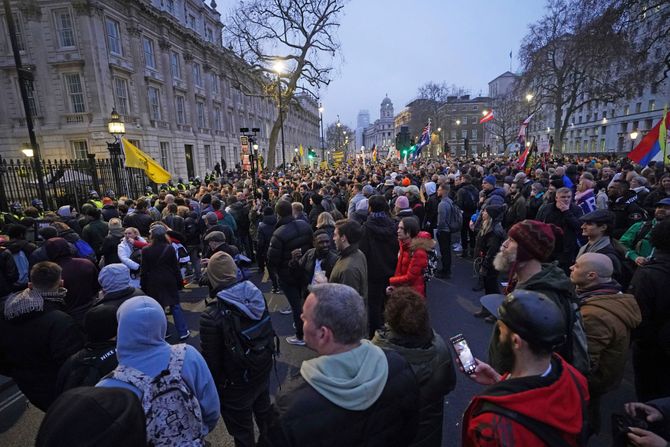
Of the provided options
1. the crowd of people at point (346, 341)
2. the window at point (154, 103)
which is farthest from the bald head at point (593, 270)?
the window at point (154, 103)

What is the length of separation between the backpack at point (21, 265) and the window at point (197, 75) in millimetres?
34033

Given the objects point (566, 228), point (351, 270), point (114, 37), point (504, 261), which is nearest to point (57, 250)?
point (351, 270)

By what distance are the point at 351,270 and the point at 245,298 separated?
4.42 feet

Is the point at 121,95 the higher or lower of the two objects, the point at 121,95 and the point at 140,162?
the higher

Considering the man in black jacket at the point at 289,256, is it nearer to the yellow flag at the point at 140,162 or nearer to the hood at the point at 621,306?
the hood at the point at 621,306

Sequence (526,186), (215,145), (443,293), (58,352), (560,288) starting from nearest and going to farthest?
1. (560,288)
2. (58,352)
3. (443,293)
4. (526,186)
5. (215,145)

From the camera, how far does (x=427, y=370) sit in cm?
215

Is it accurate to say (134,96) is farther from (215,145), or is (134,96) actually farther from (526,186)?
(526,186)

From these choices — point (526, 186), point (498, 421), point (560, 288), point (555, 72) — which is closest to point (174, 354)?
point (498, 421)

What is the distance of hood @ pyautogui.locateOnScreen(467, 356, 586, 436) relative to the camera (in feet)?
4.61

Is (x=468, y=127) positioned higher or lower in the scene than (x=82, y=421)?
higher

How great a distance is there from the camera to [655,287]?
3.00m

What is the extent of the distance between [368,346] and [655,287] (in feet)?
9.67

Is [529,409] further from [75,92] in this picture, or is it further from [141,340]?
[75,92]
